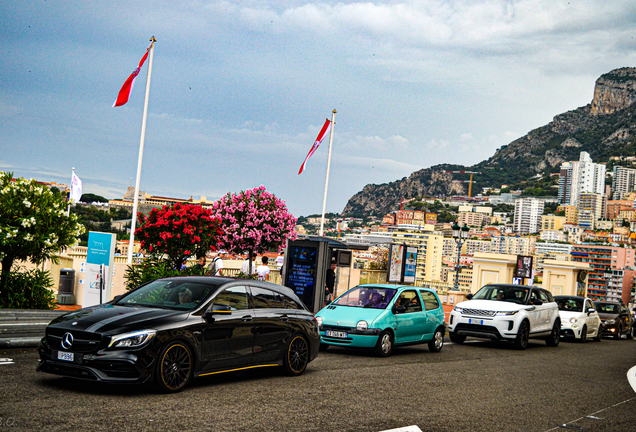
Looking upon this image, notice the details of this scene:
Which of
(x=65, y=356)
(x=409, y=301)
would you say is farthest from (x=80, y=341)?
(x=409, y=301)

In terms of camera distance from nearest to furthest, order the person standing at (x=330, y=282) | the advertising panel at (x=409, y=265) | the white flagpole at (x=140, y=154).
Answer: the person standing at (x=330, y=282) → the white flagpole at (x=140, y=154) → the advertising panel at (x=409, y=265)

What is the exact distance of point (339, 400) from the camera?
8.27m

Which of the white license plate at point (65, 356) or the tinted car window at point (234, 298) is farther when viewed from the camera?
the tinted car window at point (234, 298)

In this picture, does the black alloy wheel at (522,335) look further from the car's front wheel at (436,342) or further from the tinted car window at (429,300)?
the tinted car window at (429,300)

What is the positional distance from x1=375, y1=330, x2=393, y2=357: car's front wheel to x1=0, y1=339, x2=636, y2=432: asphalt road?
0.30 metres

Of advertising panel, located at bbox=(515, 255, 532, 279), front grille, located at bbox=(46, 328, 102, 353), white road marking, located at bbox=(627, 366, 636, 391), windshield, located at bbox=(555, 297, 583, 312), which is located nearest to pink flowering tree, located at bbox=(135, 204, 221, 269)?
front grille, located at bbox=(46, 328, 102, 353)

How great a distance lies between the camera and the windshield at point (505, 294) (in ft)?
59.0

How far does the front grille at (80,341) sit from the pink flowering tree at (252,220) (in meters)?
20.5

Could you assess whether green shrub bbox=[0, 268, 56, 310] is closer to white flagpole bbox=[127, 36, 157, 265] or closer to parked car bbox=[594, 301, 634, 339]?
white flagpole bbox=[127, 36, 157, 265]

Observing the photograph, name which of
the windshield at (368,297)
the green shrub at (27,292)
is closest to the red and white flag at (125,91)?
the green shrub at (27,292)

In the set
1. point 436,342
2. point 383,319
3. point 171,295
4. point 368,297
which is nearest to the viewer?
point 171,295

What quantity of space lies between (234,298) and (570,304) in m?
17.4

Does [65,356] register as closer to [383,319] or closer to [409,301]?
[383,319]

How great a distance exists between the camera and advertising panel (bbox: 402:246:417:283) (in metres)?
23.2
